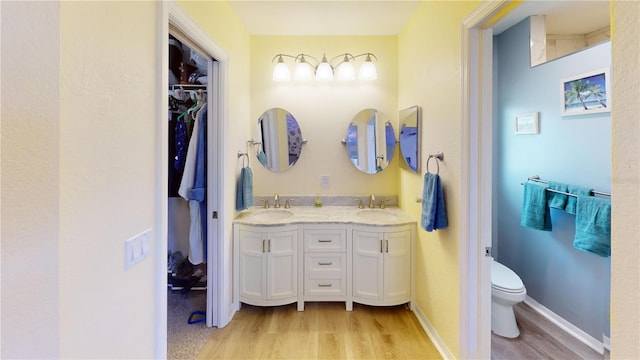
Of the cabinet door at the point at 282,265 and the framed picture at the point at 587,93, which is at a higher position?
the framed picture at the point at 587,93

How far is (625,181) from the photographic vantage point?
1.81 feet

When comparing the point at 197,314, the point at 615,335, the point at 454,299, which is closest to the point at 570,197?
the point at 454,299

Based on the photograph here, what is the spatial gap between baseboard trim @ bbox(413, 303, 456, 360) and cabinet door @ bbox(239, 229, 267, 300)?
4.16 ft

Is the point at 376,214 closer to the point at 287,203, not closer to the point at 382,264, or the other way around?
the point at 382,264

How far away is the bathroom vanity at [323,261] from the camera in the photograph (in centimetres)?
228

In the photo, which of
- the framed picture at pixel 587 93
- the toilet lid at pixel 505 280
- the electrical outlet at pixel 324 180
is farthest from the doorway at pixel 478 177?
the electrical outlet at pixel 324 180

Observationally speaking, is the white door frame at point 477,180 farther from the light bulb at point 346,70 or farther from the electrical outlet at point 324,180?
the electrical outlet at point 324,180

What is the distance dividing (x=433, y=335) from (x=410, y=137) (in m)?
1.56

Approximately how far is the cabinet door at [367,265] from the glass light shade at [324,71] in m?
1.51

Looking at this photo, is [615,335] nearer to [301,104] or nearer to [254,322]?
[254,322]

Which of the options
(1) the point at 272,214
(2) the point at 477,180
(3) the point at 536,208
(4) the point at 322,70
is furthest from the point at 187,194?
(3) the point at 536,208

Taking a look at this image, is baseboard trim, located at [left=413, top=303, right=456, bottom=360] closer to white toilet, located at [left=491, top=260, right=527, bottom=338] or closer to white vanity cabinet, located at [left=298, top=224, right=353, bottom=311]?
white toilet, located at [left=491, top=260, right=527, bottom=338]

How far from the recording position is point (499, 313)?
2018 millimetres

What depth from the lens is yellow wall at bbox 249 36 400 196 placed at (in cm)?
276
